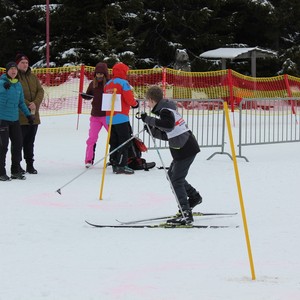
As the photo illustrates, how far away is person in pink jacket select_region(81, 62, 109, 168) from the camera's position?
38.8ft

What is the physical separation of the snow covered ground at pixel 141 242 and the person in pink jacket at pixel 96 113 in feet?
1.10

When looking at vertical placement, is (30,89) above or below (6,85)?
below

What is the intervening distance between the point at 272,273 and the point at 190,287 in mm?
757

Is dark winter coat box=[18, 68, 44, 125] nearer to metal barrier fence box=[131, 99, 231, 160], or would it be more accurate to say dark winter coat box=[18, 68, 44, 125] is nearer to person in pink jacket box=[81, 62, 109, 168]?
person in pink jacket box=[81, 62, 109, 168]

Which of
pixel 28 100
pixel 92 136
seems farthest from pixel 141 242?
pixel 92 136

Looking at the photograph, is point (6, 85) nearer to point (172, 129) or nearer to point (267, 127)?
point (172, 129)

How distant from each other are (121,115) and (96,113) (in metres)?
0.72

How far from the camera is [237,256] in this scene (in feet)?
20.0

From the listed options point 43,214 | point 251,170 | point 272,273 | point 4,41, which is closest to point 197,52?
point 4,41

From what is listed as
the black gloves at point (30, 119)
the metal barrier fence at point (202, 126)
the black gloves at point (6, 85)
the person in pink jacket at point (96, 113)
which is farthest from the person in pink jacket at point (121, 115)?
the black gloves at point (6, 85)

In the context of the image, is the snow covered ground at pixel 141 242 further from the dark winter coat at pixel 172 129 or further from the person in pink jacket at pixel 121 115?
the dark winter coat at pixel 172 129

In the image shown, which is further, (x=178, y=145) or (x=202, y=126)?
(x=202, y=126)

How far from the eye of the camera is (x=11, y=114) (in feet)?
34.6

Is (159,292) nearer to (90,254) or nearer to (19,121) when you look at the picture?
(90,254)
